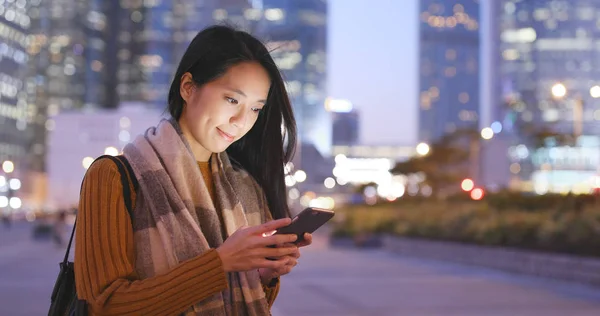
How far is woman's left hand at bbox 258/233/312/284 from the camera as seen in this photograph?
2.92 metres

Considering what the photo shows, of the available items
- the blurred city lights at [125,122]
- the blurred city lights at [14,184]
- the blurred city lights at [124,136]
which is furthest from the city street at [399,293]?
the blurred city lights at [14,184]

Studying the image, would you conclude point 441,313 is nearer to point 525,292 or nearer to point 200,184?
point 525,292

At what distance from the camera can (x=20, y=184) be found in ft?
482

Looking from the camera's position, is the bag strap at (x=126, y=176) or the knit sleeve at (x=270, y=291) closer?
the bag strap at (x=126, y=176)

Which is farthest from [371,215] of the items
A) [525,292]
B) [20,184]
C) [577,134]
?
[20,184]

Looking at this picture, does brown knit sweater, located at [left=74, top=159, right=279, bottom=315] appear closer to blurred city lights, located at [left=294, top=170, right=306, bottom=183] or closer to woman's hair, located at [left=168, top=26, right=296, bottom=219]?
woman's hair, located at [left=168, top=26, right=296, bottom=219]

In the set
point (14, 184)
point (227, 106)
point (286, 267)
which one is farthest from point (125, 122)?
point (286, 267)

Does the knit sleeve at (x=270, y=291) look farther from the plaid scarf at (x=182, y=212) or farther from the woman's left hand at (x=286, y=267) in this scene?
the plaid scarf at (x=182, y=212)

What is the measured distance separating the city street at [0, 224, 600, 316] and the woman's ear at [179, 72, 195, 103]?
921cm

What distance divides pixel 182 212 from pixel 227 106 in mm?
380

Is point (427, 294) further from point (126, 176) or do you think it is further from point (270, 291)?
point (126, 176)

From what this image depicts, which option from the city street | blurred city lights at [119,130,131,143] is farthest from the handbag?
blurred city lights at [119,130,131,143]

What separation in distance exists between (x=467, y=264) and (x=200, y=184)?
22.0 m

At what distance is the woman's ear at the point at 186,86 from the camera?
320 centimetres
